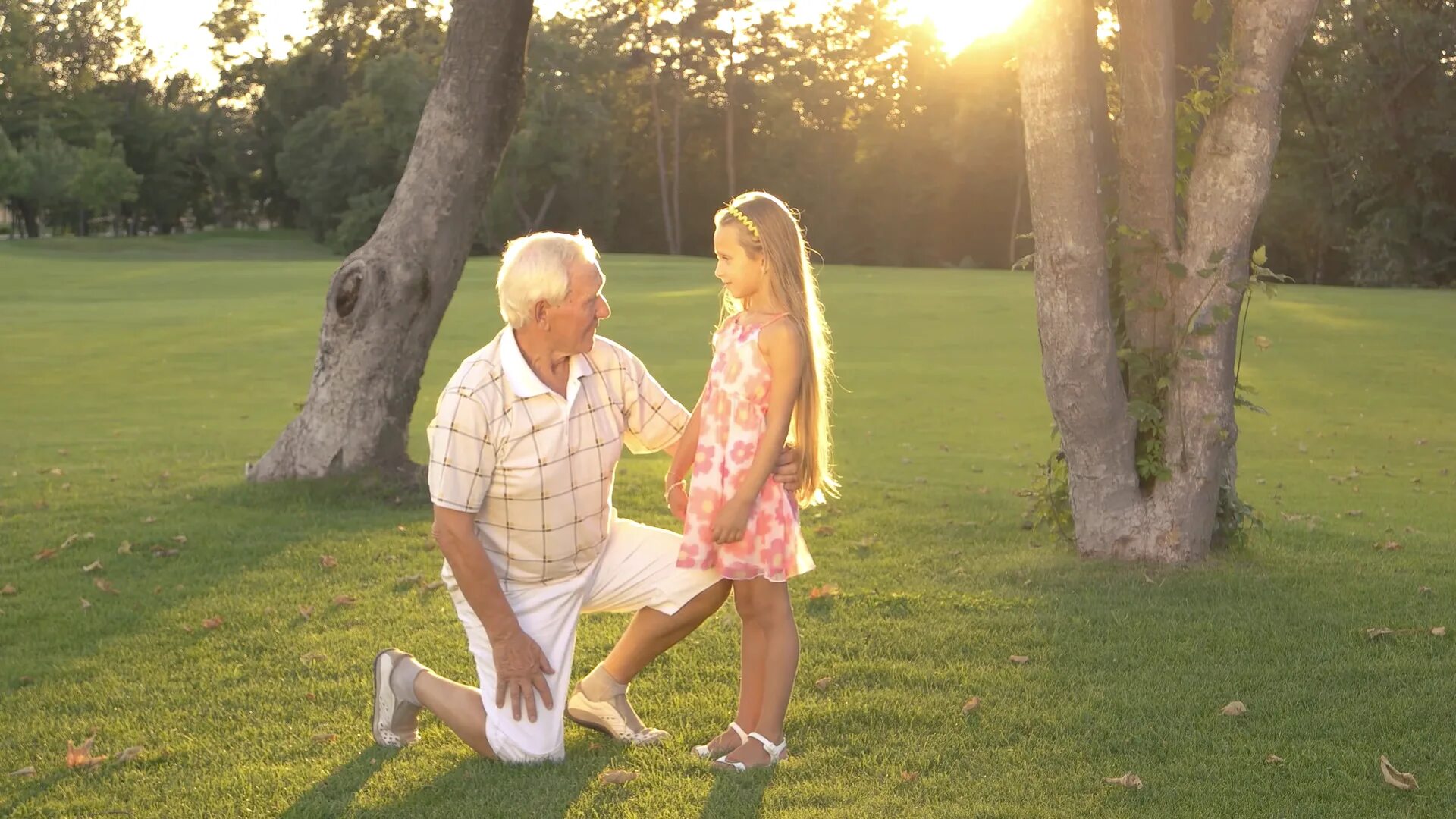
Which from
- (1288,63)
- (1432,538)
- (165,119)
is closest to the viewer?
(1288,63)

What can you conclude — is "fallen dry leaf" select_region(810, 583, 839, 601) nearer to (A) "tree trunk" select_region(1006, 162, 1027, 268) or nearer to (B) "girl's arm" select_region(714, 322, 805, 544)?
(B) "girl's arm" select_region(714, 322, 805, 544)

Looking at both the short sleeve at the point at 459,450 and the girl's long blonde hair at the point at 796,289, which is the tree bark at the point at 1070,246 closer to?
the girl's long blonde hair at the point at 796,289

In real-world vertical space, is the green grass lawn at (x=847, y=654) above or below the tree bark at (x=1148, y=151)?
below

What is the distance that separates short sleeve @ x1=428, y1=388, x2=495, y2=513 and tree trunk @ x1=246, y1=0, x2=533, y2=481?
5614mm

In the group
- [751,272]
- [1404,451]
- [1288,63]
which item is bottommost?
[1404,451]

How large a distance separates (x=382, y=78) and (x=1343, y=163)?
3752 cm

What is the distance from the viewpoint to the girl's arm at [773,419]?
455 cm

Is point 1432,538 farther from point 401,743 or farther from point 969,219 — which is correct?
point 969,219

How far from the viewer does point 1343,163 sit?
4634 centimetres

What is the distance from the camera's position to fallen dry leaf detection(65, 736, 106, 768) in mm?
4727

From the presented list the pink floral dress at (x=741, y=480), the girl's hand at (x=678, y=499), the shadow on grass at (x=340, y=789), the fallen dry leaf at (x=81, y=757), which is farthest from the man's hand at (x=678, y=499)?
the fallen dry leaf at (x=81, y=757)

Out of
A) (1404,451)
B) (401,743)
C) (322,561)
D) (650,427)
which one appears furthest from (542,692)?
(1404,451)

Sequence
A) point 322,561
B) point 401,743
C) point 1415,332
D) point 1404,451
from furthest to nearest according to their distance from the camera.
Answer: point 1415,332, point 1404,451, point 322,561, point 401,743

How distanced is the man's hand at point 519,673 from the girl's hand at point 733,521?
0.68 metres
